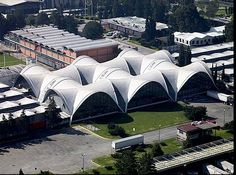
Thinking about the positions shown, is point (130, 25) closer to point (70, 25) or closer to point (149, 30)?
point (149, 30)

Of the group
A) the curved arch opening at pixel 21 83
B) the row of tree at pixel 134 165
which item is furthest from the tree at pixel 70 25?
the row of tree at pixel 134 165

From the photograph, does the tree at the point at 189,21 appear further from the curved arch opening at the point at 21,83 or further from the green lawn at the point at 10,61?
the curved arch opening at the point at 21,83

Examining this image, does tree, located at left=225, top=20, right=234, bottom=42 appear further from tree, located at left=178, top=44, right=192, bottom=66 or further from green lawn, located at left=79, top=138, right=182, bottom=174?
green lawn, located at left=79, top=138, right=182, bottom=174

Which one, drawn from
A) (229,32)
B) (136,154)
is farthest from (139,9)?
(136,154)

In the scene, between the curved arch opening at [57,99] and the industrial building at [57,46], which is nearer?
the curved arch opening at [57,99]

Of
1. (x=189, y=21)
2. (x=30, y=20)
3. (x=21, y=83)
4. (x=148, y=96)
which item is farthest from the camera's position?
(x=30, y=20)

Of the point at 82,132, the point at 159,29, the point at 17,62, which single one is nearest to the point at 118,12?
the point at 159,29
